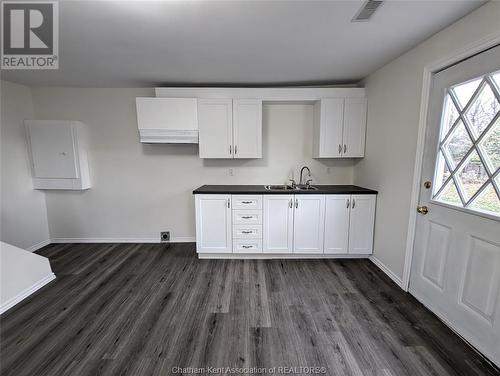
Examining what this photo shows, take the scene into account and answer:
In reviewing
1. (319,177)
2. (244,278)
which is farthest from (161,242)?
(319,177)

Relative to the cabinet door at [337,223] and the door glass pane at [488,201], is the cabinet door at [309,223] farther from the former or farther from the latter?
the door glass pane at [488,201]

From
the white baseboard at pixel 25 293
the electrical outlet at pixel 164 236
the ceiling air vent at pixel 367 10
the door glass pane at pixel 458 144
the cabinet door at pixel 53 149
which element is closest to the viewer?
the ceiling air vent at pixel 367 10

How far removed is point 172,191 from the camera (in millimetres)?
3436

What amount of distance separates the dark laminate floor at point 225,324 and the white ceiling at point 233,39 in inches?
96.4

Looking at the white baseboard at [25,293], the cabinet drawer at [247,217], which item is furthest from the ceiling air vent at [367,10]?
the white baseboard at [25,293]

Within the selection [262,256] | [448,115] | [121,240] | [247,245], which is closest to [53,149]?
[121,240]

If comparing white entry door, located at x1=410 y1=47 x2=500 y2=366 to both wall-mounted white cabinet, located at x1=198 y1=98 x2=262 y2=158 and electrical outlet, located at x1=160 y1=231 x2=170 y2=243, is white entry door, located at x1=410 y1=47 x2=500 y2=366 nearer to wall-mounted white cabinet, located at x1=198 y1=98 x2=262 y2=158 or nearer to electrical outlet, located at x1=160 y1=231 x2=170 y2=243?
wall-mounted white cabinet, located at x1=198 y1=98 x2=262 y2=158

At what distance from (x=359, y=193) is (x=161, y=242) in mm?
3088

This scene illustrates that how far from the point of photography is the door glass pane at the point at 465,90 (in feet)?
5.21

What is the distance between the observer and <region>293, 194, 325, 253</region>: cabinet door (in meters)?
2.82

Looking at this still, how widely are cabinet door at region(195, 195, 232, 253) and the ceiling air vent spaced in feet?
7.11

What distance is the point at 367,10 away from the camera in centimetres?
152

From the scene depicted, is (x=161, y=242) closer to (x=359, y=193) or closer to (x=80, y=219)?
(x=80, y=219)

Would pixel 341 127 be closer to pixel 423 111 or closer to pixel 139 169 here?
pixel 423 111
